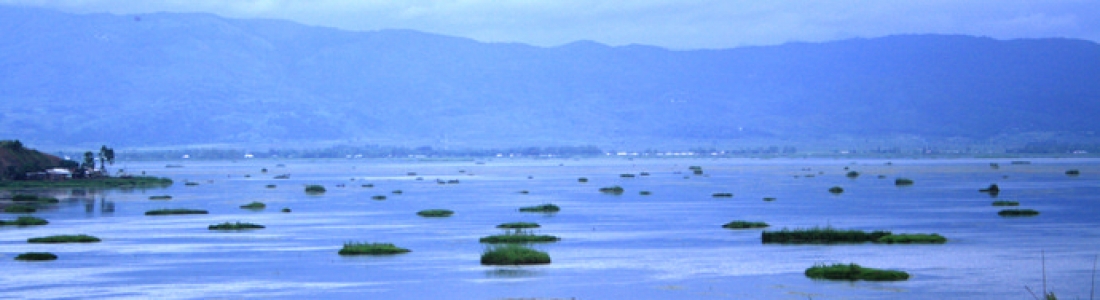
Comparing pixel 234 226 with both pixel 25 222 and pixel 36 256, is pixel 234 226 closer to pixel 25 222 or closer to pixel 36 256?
pixel 25 222

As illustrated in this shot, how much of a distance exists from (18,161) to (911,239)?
284 feet

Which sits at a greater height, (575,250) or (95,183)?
(95,183)

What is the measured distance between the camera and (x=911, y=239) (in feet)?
150

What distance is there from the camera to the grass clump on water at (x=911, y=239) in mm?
45344

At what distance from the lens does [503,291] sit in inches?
1280

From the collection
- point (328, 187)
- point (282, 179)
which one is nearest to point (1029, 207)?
point (328, 187)

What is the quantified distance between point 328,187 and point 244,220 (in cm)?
4539

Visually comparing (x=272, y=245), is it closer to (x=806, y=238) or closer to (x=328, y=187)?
(x=806, y=238)

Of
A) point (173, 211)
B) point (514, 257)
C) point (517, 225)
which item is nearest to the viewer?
point (514, 257)

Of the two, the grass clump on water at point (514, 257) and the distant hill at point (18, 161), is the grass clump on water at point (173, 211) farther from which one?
the distant hill at point (18, 161)

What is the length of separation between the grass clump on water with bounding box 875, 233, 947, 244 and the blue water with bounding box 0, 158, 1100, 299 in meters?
0.87

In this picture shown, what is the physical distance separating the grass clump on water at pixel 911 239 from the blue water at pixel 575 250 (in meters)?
0.87

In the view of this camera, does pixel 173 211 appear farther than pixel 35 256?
Yes

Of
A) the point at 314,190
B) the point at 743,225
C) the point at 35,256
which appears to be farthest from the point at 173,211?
the point at 743,225
